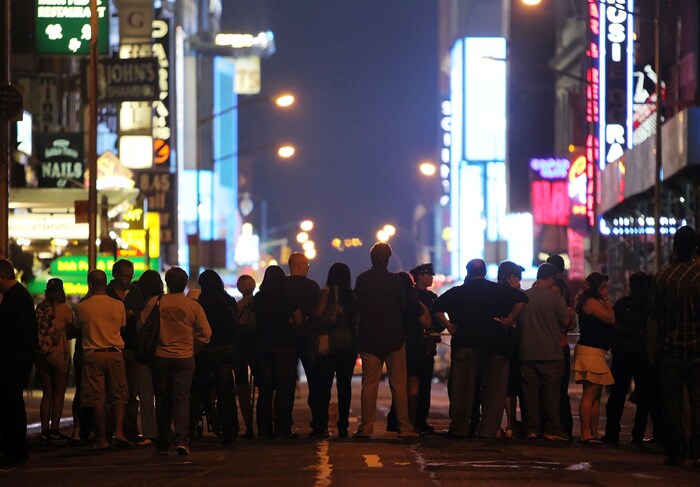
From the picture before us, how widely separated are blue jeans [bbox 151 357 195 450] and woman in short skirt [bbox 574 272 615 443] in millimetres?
4013

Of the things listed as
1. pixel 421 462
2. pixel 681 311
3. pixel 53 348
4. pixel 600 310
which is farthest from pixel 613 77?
pixel 421 462

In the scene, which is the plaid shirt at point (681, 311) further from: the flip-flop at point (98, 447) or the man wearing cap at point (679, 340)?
the flip-flop at point (98, 447)

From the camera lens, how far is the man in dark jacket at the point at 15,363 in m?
13.9

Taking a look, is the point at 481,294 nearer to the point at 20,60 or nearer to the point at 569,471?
the point at 569,471

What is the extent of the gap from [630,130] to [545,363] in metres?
25.4

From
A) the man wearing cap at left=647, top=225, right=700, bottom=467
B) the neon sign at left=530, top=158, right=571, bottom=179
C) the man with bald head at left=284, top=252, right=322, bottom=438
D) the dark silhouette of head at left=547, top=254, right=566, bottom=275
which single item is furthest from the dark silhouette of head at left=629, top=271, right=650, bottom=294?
the neon sign at left=530, top=158, right=571, bottom=179

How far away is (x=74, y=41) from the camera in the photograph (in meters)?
26.0

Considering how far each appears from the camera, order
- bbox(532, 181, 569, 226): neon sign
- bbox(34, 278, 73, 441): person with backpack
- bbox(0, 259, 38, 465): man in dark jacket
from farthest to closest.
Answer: bbox(532, 181, 569, 226): neon sign
bbox(34, 278, 73, 441): person with backpack
bbox(0, 259, 38, 465): man in dark jacket

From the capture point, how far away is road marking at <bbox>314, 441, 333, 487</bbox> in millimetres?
11350

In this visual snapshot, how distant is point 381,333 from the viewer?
15.8m

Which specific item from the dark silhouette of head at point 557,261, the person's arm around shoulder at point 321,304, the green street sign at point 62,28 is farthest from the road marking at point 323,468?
the green street sign at point 62,28

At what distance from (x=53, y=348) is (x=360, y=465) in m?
5.29

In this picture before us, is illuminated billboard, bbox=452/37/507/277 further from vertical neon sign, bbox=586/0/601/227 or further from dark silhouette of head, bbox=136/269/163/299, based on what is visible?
dark silhouette of head, bbox=136/269/163/299

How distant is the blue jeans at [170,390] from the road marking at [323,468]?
1333 millimetres
